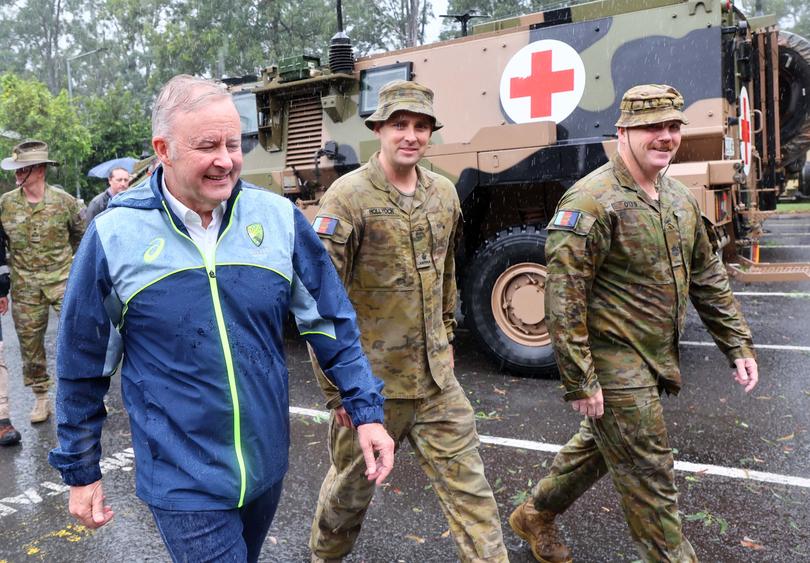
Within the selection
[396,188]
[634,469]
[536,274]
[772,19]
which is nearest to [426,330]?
[396,188]

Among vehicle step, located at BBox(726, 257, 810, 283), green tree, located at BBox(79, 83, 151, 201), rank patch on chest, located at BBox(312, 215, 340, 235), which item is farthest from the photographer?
green tree, located at BBox(79, 83, 151, 201)

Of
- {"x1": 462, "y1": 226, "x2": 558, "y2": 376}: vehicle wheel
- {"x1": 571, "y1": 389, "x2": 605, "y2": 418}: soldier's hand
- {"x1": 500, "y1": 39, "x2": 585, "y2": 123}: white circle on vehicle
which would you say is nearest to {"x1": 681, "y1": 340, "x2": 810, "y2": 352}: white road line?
{"x1": 462, "y1": 226, "x2": 558, "y2": 376}: vehicle wheel

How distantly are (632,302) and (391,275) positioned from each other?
0.84m

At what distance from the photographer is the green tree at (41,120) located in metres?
19.9

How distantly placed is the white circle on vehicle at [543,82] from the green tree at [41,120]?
54.2ft

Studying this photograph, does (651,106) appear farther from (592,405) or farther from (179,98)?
(179,98)

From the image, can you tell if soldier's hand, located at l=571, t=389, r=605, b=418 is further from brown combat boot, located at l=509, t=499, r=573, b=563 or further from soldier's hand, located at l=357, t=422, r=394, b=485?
soldier's hand, located at l=357, t=422, r=394, b=485

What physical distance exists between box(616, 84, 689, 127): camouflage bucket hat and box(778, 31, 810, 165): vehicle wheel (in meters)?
6.40

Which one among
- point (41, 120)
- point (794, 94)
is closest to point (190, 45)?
point (41, 120)

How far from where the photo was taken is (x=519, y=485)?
384 cm

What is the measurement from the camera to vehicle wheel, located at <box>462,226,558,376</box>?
18.9 ft

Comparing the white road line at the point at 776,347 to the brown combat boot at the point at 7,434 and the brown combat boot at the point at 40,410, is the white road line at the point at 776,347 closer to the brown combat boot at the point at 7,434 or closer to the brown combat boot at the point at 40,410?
the brown combat boot at the point at 40,410

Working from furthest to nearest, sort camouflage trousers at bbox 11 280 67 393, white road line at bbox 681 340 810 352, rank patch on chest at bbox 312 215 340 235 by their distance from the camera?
1. white road line at bbox 681 340 810 352
2. camouflage trousers at bbox 11 280 67 393
3. rank patch on chest at bbox 312 215 340 235

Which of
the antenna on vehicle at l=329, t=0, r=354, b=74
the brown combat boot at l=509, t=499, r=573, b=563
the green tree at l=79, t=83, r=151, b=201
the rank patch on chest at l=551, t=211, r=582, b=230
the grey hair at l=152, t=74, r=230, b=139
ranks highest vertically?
the green tree at l=79, t=83, r=151, b=201
